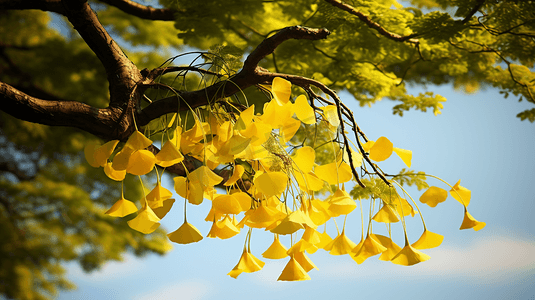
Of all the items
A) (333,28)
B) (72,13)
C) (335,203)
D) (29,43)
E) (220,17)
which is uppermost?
(29,43)

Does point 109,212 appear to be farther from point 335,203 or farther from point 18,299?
point 18,299

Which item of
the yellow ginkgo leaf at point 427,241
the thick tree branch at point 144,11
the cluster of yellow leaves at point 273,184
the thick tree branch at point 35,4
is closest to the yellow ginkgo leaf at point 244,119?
the cluster of yellow leaves at point 273,184

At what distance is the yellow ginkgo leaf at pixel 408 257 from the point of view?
14.0 inches

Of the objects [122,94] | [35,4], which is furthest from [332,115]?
[35,4]

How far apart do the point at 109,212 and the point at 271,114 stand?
0.61ft

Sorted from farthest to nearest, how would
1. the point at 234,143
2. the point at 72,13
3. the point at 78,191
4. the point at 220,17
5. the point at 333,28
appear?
the point at 78,191, the point at 220,17, the point at 333,28, the point at 72,13, the point at 234,143

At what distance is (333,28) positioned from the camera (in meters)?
1.01

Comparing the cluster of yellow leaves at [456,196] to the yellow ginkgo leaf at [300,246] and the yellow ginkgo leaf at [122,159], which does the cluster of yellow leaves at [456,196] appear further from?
the yellow ginkgo leaf at [122,159]

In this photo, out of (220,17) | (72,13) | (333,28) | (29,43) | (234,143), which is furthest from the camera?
(29,43)

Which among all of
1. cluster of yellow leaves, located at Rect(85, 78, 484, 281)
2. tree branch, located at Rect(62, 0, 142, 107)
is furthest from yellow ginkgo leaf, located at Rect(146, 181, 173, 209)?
tree branch, located at Rect(62, 0, 142, 107)

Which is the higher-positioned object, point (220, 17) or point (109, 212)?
point (220, 17)

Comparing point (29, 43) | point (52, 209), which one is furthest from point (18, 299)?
point (29, 43)

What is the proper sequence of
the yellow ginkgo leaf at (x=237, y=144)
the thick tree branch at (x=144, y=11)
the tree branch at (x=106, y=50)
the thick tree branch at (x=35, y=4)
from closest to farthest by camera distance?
the yellow ginkgo leaf at (x=237, y=144)
the tree branch at (x=106, y=50)
the thick tree branch at (x=35, y=4)
the thick tree branch at (x=144, y=11)

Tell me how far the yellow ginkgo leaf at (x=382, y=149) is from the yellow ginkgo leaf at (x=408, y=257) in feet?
0.29
